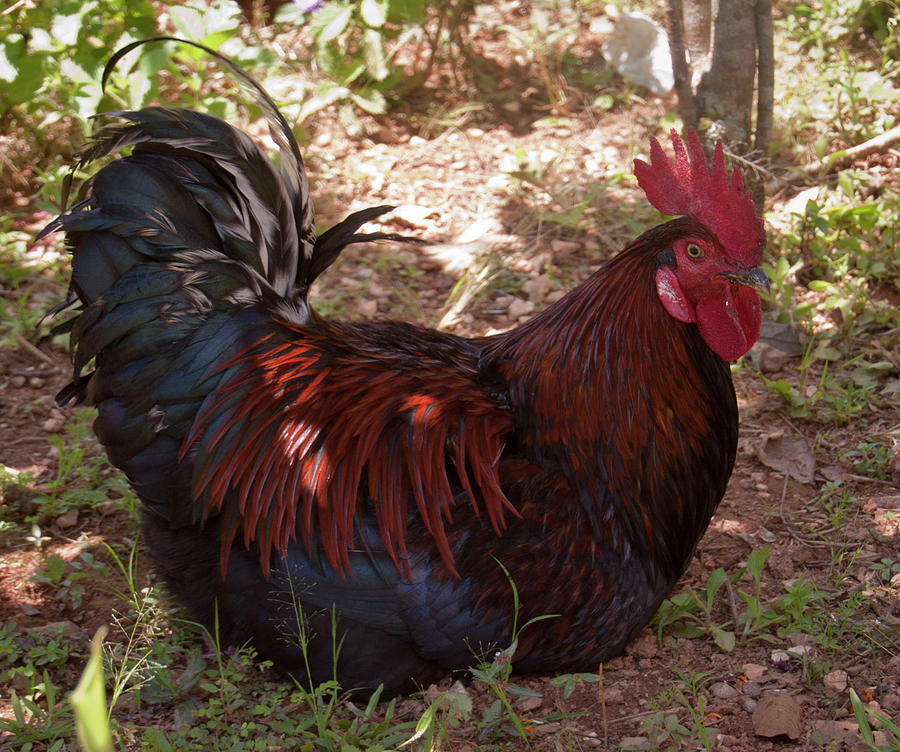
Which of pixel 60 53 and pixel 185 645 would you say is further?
pixel 60 53

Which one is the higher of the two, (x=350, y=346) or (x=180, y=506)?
(x=350, y=346)

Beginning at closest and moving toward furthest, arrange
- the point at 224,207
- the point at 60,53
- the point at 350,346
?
the point at 224,207 < the point at 350,346 < the point at 60,53

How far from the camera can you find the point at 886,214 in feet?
16.6

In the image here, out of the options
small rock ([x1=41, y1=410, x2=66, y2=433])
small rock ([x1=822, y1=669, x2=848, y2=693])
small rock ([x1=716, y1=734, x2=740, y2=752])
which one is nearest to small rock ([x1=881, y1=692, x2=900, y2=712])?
small rock ([x1=822, y1=669, x2=848, y2=693])

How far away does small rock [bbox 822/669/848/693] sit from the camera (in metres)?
2.80

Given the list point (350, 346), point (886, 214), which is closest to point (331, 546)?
point (350, 346)

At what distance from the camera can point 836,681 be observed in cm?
282

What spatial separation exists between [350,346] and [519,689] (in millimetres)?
1294

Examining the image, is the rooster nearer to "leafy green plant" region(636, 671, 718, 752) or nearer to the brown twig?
"leafy green plant" region(636, 671, 718, 752)

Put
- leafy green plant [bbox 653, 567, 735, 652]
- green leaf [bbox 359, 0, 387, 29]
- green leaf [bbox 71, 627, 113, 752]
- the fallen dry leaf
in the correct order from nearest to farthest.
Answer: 1. green leaf [bbox 71, 627, 113, 752]
2. leafy green plant [bbox 653, 567, 735, 652]
3. the fallen dry leaf
4. green leaf [bbox 359, 0, 387, 29]

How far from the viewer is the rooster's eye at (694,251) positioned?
2.88 metres

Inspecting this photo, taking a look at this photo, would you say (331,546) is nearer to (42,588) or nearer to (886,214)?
(42,588)

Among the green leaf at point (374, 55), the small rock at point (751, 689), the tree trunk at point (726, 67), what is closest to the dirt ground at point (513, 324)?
the small rock at point (751, 689)

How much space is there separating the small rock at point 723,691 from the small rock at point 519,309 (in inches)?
99.6
